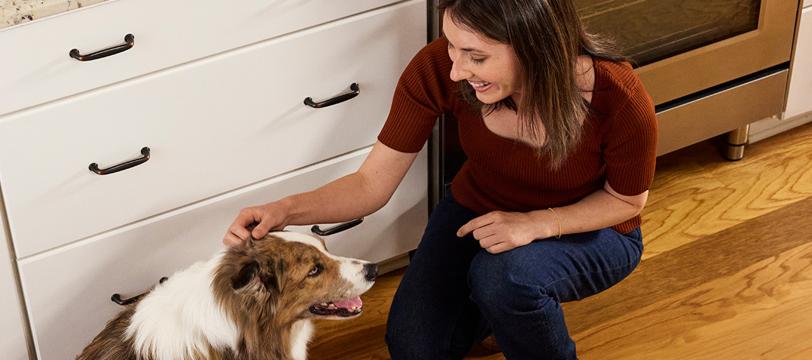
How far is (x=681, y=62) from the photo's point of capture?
108 inches

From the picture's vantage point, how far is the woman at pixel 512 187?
2008 mm

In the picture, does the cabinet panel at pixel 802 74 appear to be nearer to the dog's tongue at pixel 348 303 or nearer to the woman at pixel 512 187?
the woman at pixel 512 187

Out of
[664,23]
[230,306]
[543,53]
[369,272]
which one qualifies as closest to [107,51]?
[230,306]

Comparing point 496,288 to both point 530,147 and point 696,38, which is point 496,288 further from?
point 696,38

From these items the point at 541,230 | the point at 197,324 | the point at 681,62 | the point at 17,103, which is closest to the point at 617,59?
the point at 541,230

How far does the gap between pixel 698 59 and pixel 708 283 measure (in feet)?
1.70

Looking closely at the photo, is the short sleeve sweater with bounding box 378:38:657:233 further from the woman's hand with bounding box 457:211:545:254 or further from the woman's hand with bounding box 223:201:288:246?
the woman's hand with bounding box 223:201:288:246

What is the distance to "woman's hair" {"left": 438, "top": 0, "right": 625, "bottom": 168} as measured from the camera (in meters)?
1.91

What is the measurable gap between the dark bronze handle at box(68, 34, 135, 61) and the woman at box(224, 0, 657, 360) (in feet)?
1.18

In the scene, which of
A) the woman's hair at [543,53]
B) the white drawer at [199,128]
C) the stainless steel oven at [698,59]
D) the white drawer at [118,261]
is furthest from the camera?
the stainless steel oven at [698,59]

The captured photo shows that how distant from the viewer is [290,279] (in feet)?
6.67

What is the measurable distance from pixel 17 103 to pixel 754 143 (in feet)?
6.45

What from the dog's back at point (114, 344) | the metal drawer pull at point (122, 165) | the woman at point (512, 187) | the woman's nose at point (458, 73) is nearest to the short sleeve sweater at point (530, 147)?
the woman at point (512, 187)

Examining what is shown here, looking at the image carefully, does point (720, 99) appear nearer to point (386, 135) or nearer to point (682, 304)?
point (682, 304)
